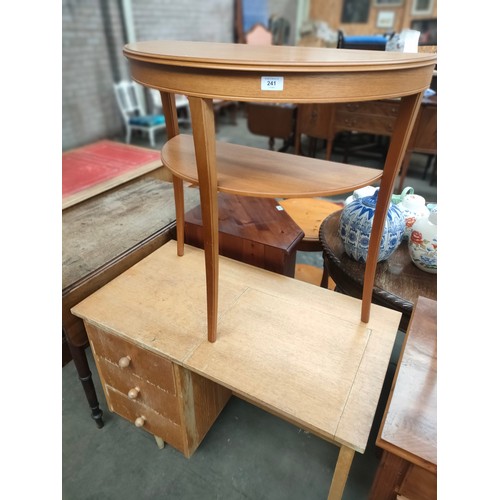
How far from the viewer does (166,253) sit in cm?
134

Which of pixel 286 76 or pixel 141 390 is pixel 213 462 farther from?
pixel 286 76

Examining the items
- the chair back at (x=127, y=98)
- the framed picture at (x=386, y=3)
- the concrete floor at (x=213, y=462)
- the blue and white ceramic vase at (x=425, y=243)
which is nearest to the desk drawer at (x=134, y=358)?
the concrete floor at (x=213, y=462)

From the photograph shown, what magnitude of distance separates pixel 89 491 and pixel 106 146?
2073 mm

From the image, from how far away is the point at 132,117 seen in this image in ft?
14.6

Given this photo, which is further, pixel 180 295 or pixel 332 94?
pixel 180 295

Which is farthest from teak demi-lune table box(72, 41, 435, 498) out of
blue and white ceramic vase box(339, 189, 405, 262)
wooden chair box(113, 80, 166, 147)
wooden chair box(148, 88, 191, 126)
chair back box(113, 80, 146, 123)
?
wooden chair box(148, 88, 191, 126)

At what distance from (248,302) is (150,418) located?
20.2 inches

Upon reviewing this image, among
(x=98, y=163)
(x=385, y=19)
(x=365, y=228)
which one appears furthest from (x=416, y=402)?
(x=385, y=19)

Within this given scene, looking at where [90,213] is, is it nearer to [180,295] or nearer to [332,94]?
[180,295]

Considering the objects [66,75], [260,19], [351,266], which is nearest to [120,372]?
[351,266]

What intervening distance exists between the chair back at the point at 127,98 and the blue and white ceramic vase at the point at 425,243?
413 cm

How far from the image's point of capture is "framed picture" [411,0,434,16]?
5551mm

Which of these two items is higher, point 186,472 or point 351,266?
point 351,266

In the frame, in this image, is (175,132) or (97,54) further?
(97,54)
